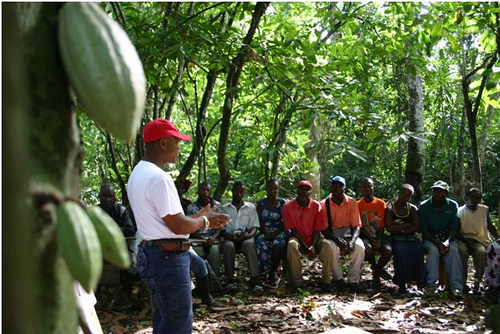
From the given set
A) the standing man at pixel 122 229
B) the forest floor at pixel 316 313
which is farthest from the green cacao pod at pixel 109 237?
the standing man at pixel 122 229

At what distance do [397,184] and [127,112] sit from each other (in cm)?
1280

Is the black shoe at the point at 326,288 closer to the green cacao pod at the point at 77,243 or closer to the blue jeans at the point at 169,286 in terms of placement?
the blue jeans at the point at 169,286

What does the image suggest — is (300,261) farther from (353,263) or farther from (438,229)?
(438,229)

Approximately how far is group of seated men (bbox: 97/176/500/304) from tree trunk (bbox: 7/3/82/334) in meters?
4.78

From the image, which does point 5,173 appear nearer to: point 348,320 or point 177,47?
point 177,47

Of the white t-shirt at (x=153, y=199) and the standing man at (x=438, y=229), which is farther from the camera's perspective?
the standing man at (x=438, y=229)

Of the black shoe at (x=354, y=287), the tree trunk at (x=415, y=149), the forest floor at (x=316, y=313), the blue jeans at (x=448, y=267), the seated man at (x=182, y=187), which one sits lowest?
the forest floor at (x=316, y=313)

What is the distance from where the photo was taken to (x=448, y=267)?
5.28 m

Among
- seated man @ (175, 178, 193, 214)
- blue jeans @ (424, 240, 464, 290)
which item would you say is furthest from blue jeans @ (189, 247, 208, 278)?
blue jeans @ (424, 240, 464, 290)

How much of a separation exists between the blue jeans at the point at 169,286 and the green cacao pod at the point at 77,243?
2.03m

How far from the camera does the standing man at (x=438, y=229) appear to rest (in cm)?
532

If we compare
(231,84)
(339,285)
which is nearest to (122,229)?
(231,84)

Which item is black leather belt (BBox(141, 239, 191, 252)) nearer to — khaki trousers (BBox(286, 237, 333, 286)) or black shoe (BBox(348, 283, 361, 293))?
khaki trousers (BBox(286, 237, 333, 286))

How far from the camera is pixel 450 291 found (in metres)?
5.19
